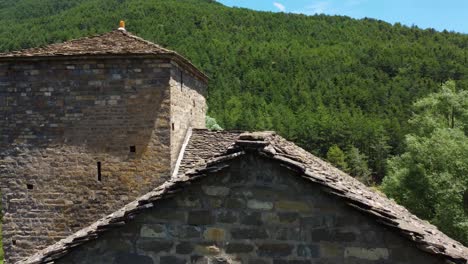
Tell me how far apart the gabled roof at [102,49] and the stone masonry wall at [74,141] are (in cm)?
20

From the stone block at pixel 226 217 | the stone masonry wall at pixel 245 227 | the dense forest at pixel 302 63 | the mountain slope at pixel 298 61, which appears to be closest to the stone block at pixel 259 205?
the stone masonry wall at pixel 245 227

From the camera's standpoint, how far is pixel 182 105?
38.2ft

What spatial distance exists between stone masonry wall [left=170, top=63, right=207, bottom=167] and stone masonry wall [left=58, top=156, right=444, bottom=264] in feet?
17.5

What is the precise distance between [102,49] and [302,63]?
80817 mm

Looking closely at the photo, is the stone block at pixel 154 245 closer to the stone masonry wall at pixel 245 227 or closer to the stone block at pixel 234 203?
the stone masonry wall at pixel 245 227

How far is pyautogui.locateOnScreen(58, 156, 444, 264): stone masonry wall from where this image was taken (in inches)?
205

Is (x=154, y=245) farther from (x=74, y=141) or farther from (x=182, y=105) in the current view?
(x=182, y=105)

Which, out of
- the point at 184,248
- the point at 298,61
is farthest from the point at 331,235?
the point at 298,61

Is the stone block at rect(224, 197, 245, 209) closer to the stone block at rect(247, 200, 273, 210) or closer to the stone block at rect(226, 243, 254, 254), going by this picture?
the stone block at rect(247, 200, 273, 210)

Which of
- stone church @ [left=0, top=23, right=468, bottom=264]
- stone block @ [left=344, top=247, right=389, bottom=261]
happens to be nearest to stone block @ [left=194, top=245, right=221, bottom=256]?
stone block @ [left=344, top=247, right=389, bottom=261]

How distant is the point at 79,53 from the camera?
10.6m

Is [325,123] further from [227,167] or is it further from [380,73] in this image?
[227,167]

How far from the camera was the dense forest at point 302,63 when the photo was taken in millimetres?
68312

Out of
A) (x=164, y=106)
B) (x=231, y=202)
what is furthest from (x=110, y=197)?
(x=231, y=202)
